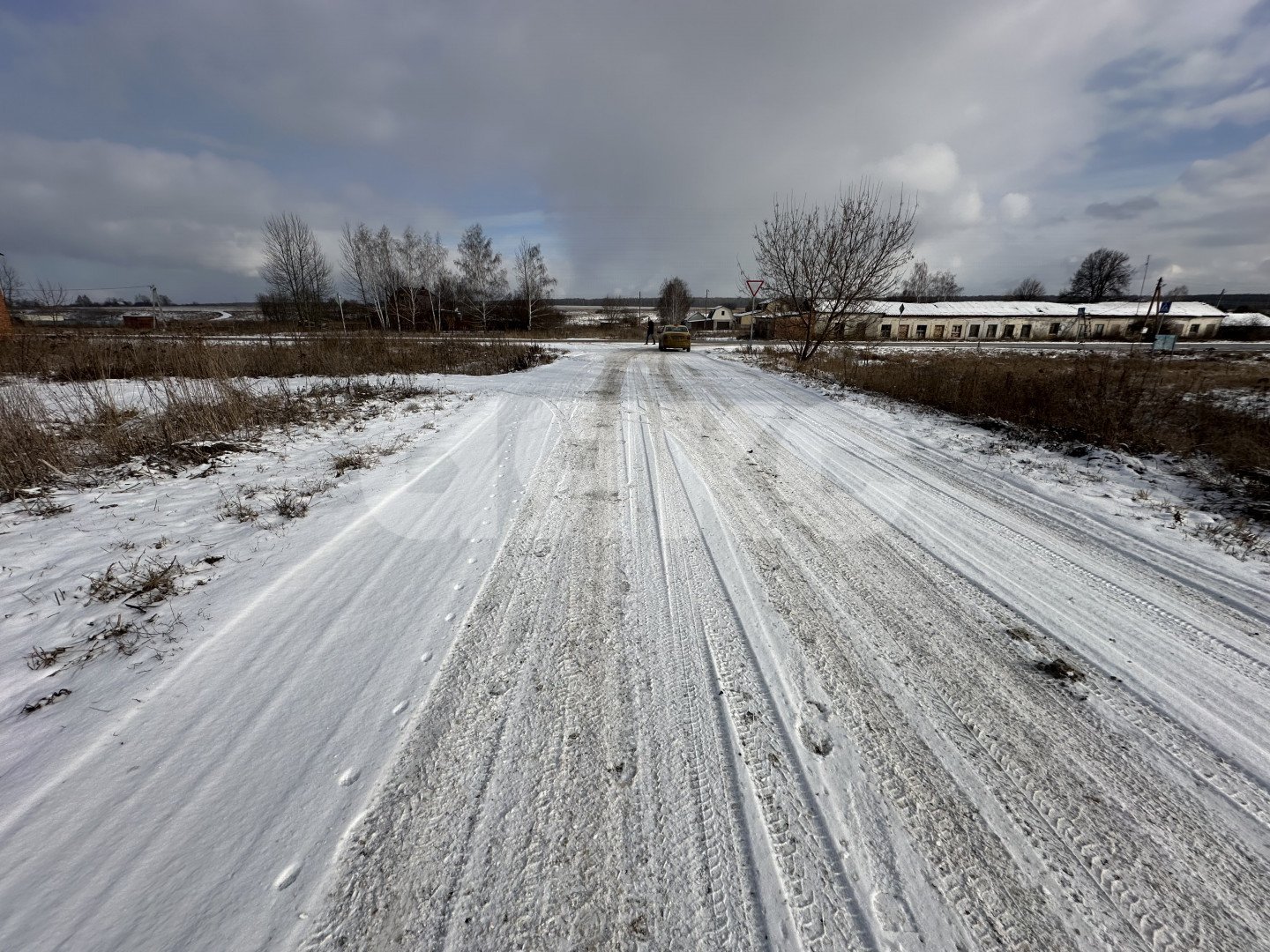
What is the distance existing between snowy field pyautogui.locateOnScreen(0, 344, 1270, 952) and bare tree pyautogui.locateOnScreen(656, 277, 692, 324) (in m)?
67.2

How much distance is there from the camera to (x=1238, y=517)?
4.19m

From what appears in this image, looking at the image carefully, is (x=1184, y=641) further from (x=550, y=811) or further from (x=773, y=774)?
(x=550, y=811)

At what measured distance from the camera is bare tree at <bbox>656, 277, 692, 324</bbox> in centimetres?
6950

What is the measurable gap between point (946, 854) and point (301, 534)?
4.35 metres

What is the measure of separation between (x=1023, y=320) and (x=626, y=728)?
74.2m

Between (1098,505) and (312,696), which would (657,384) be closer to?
(1098,505)

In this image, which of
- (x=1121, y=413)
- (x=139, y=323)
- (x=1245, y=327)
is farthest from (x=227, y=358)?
(x=1245, y=327)

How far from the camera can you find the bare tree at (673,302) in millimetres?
69500

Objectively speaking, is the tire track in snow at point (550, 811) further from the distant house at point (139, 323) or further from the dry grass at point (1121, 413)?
the distant house at point (139, 323)

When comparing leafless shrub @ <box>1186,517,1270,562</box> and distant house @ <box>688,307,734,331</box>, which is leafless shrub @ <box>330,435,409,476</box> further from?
distant house @ <box>688,307,734,331</box>

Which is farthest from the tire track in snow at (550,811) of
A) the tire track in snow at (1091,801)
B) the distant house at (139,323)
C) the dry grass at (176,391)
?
the distant house at (139,323)

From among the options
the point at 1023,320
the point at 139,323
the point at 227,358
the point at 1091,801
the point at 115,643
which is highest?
the point at 1023,320

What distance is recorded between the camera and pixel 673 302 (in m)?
69.5

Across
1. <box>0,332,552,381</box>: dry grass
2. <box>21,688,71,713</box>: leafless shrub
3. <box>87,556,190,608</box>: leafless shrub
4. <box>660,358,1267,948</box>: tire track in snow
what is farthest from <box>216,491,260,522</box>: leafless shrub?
<box>0,332,552,381</box>: dry grass
